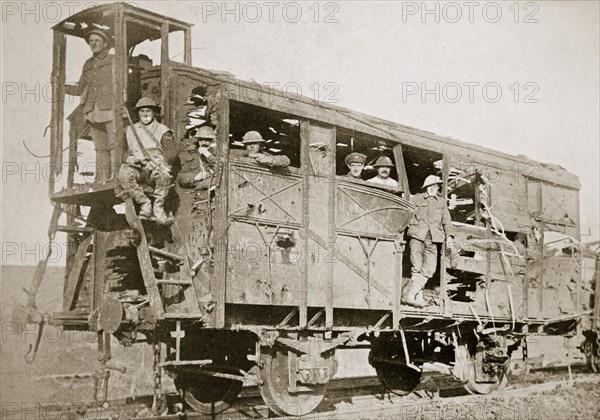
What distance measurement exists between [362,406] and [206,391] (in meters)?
2.59

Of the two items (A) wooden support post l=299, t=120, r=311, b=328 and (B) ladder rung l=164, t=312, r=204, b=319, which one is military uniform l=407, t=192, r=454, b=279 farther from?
(B) ladder rung l=164, t=312, r=204, b=319

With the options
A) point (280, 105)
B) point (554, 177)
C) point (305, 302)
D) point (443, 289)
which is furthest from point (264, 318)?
point (554, 177)

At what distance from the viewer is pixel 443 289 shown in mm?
10781

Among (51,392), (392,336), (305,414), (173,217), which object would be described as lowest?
(51,392)

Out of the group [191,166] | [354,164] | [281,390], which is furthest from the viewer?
[354,164]

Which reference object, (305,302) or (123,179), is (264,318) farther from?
(123,179)

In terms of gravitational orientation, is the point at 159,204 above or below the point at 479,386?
above

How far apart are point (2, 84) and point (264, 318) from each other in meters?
4.34

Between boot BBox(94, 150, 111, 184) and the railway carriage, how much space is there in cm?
29

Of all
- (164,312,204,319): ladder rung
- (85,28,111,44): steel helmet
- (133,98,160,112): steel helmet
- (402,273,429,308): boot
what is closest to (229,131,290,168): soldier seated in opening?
(133,98,160,112): steel helmet

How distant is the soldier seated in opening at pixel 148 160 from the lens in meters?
7.62

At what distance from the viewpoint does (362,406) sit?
10664 millimetres

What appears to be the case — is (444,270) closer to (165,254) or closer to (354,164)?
(354,164)

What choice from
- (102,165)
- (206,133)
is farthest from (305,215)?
(102,165)
